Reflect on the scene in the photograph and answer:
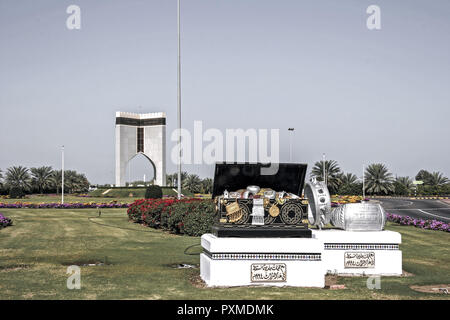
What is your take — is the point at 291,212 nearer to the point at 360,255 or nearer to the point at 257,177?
the point at 257,177

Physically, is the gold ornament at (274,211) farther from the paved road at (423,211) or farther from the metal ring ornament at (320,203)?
the paved road at (423,211)

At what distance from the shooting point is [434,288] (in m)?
9.16

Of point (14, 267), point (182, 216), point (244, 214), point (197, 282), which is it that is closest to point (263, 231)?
point (244, 214)

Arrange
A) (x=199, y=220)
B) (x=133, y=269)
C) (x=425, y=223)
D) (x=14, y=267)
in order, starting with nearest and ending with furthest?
(x=133, y=269), (x=14, y=267), (x=199, y=220), (x=425, y=223)

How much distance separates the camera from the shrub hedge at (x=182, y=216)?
19.4 meters

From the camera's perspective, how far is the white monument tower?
80688 mm

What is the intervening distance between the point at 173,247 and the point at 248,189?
6.14 meters

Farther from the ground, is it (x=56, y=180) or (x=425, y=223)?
(x=56, y=180)

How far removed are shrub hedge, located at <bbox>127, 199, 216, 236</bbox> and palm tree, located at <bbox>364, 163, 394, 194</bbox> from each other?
59108 mm

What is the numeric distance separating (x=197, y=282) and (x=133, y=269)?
7.12 ft

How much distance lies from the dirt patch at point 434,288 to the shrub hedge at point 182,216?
9944mm

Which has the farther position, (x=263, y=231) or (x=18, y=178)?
(x=18, y=178)

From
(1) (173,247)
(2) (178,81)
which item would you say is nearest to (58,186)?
(2) (178,81)

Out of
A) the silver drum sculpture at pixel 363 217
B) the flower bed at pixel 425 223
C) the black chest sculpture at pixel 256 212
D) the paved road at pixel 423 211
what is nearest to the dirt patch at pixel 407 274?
the silver drum sculpture at pixel 363 217
